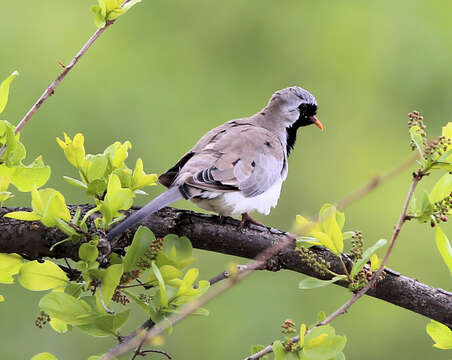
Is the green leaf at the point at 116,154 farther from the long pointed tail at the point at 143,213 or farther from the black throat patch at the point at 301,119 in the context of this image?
the black throat patch at the point at 301,119

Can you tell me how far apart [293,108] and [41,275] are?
296 cm

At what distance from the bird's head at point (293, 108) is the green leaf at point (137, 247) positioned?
8.98 ft

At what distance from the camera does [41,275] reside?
2.11m

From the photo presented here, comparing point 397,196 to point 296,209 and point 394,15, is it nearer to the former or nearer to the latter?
point 296,209

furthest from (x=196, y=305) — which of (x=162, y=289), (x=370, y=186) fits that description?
(x=162, y=289)

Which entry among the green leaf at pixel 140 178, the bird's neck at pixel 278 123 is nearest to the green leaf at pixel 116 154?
the green leaf at pixel 140 178

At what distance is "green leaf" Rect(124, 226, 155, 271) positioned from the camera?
83.8 inches

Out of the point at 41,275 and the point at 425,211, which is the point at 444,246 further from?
the point at 41,275

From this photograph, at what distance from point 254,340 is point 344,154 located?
2.29m

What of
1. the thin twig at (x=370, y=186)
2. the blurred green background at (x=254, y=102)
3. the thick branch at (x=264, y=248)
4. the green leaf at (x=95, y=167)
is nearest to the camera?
the thin twig at (x=370, y=186)

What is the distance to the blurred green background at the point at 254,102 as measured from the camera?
6809 mm

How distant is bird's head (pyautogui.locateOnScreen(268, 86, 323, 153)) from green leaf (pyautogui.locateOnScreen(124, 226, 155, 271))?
8.98 ft

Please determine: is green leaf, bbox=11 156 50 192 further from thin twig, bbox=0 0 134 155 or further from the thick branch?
the thick branch

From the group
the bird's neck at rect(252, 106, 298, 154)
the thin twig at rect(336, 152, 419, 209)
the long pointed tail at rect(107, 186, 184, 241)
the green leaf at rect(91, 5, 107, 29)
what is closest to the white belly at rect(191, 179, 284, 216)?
the long pointed tail at rect(107, 186, 184, 241)
